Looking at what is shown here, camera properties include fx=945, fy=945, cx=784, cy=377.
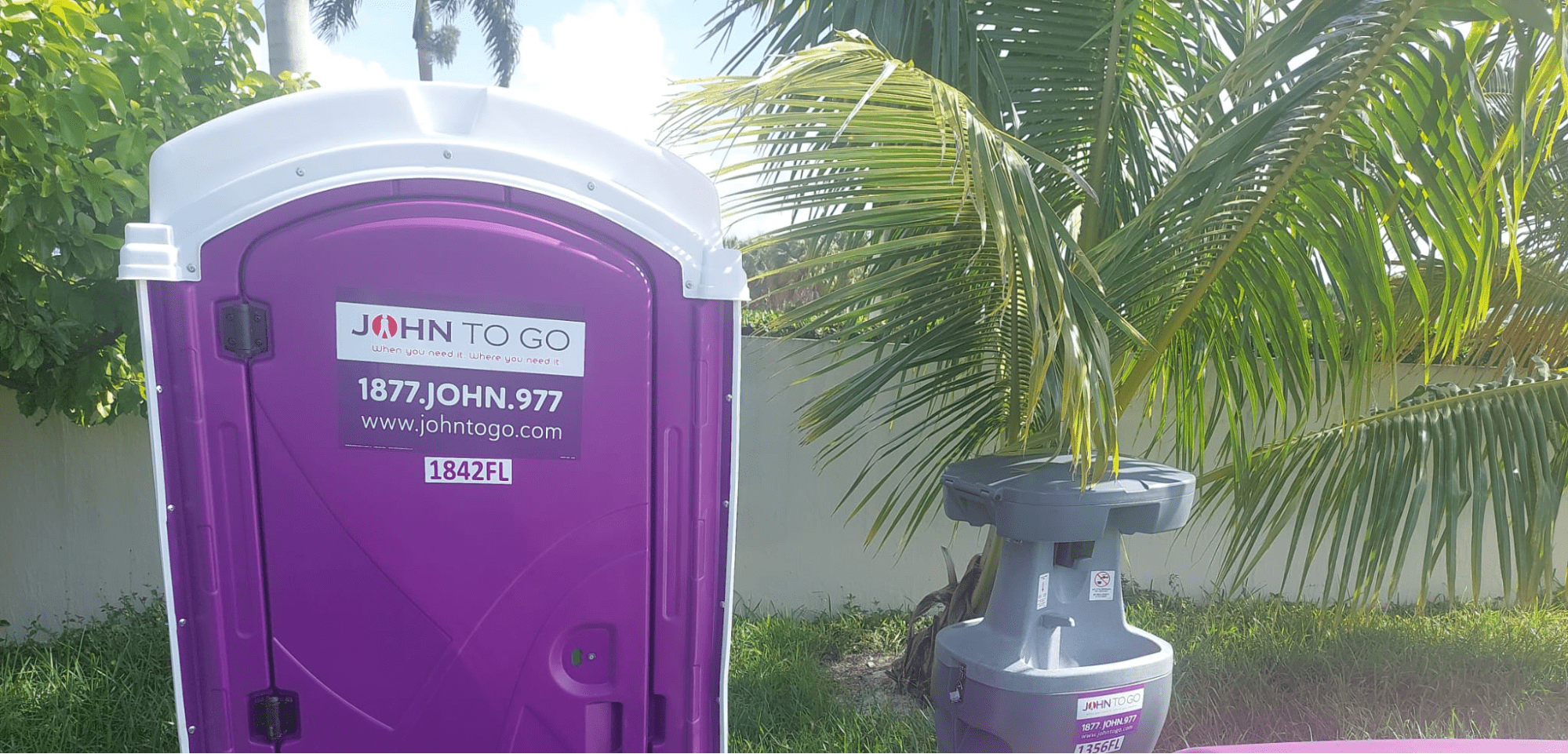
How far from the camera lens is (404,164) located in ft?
5.30

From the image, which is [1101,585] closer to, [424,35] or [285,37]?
[285,37]

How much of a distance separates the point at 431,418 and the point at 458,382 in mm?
78

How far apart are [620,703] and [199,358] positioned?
97 cm

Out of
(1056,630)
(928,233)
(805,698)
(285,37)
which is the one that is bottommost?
(805,698)

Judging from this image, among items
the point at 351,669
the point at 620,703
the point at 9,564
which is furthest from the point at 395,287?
the point at 9,564

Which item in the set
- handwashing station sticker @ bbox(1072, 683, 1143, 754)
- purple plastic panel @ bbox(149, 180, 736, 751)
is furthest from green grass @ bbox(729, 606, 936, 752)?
purple plastic panel @ bbox(149, 180, 736, 751)

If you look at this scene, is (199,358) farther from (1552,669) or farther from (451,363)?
(1552,669)

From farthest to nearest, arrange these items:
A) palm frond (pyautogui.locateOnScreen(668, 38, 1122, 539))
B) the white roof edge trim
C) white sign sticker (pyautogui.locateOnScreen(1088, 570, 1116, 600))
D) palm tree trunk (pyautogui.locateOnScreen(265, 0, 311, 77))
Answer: palm tree trunk (pyautogui.locateOnScreen(265, 0, 311, 77)), white sign sticker (pyautogui.locateOnScreen(1088, 570, 1116, 600)), palm frond (pyautogui.locateOnScreen(668, 38, 1122, 539)), the white roof edge trim

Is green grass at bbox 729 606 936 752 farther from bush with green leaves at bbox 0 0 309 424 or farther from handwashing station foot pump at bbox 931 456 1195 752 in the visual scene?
bush with green leaves at bbox 0 0 309 424

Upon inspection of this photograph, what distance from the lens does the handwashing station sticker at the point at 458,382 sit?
1627 millimetres

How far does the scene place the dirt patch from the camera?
139 inches

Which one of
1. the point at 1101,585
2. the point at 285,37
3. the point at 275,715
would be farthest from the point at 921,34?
the point at 285,37

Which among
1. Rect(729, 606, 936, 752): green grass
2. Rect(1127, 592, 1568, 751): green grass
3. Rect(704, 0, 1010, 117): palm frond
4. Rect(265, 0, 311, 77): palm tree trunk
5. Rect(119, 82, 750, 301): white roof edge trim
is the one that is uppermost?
Rect(265, 0, 311, 77): palm tree trunk

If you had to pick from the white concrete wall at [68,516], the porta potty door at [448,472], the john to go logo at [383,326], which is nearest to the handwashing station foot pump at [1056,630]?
the porta potty door at [448,472]
